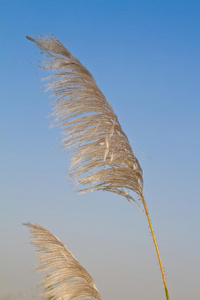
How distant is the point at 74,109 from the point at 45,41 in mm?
610

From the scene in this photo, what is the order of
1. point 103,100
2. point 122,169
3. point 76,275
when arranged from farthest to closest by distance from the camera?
point 76,275
point 103,100
point 122,169

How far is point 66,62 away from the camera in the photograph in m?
2.81

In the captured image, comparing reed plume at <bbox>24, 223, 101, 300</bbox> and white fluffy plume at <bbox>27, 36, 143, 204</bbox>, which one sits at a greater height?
white fluffy plume at <bbox>27, 36, 143, 204</bbox>

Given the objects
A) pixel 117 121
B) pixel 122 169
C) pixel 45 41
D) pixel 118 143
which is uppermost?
pixel 45 41

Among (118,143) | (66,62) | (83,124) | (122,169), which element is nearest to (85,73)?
(66,62)

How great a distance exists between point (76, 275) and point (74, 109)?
1480 millimetres

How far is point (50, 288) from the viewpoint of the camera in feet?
10.4

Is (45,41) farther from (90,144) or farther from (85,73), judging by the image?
(90,144)

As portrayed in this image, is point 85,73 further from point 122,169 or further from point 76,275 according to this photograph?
point 76,275

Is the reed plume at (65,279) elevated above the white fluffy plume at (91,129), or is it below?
below

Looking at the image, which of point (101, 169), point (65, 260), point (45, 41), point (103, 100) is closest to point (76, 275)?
point (65, 260)

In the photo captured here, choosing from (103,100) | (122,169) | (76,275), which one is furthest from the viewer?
(76,275)

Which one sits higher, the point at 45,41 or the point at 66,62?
the point at 45,41

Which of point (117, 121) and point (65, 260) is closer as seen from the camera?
point (117, 121)
